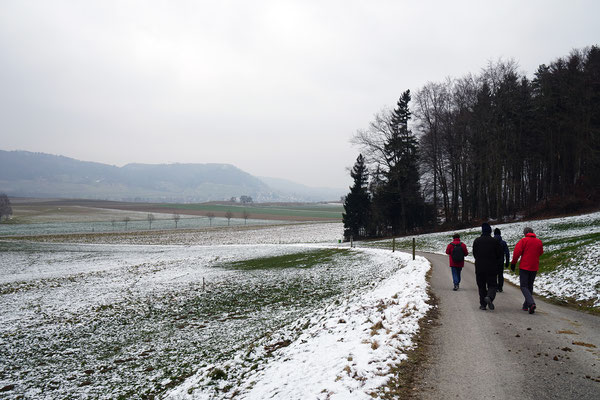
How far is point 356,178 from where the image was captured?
55.1 m

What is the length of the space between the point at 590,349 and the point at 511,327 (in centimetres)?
158

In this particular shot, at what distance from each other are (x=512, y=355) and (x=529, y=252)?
13.8ft

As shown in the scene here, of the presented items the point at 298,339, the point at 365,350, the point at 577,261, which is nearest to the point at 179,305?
the point at 298,339

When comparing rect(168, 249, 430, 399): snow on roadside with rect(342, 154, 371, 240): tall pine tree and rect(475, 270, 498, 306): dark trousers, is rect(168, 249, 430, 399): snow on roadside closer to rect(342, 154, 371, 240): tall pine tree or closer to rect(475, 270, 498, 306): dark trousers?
rect(475, 270, 498, 306): dark trousers

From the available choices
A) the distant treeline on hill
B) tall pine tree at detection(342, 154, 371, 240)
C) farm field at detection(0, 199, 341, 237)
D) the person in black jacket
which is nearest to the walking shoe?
the person in black jacket

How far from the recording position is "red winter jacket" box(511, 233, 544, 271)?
9.35m

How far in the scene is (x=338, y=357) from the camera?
6.53 m

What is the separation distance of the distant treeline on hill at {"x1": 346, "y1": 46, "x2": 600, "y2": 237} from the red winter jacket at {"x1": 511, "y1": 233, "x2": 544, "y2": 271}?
105 feet

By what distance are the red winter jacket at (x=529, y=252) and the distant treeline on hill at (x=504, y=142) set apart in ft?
105

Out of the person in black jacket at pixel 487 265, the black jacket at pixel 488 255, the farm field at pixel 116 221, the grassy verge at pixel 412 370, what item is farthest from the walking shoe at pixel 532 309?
the farm field at pixel 116 221

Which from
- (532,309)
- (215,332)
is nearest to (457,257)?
(532,309)

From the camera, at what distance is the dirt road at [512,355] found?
5043 millimetres

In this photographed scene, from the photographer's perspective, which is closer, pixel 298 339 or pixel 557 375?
pixel 557 375

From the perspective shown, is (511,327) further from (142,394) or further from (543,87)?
(543,87)
